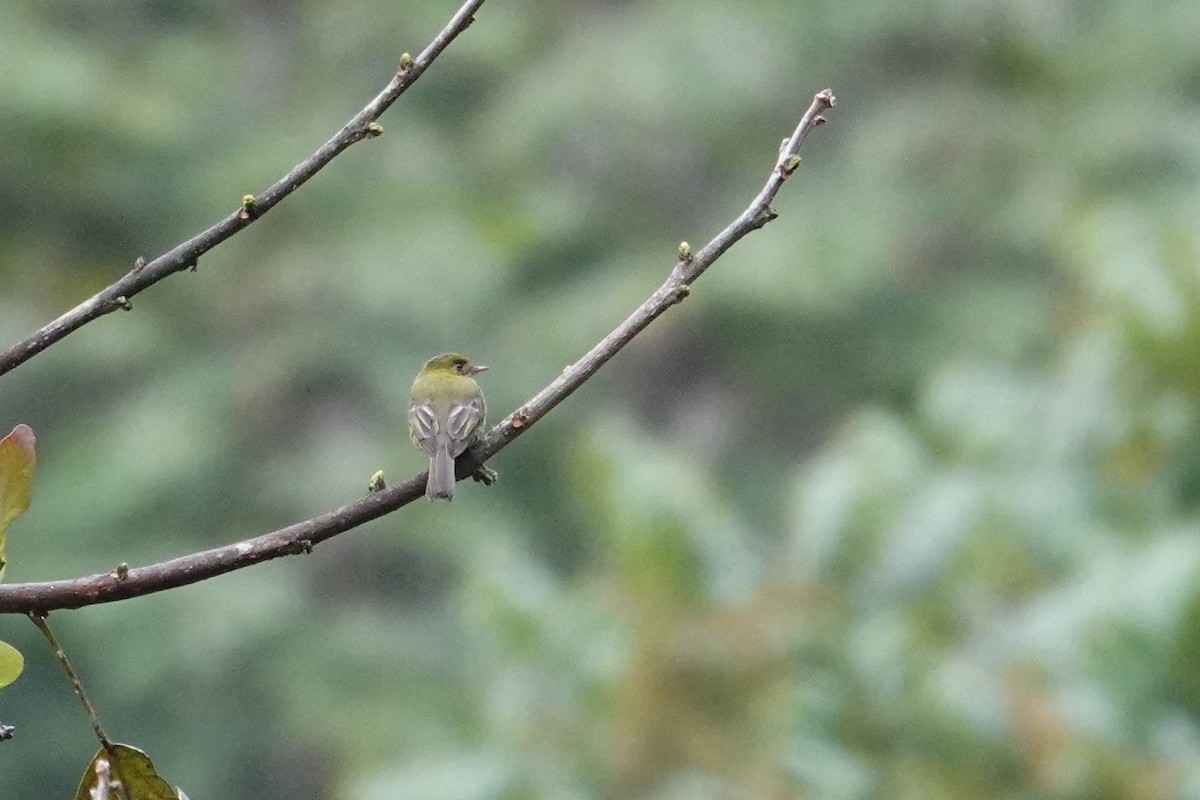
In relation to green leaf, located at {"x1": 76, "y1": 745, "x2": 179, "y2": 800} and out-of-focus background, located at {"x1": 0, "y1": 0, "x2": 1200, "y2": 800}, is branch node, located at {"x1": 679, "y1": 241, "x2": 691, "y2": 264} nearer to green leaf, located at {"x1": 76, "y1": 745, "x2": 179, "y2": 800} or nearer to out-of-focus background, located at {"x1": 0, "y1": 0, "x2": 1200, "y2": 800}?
green leaf, located at {"x1": 76, "y1": 745, "x2": 179, "y2": 800}

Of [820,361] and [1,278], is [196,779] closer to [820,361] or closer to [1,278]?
[1,278]

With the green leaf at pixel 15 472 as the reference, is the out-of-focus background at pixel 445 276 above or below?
above

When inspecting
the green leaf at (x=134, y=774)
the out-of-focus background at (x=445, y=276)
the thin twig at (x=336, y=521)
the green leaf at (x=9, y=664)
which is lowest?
the green leaf at (x=134, y=774)

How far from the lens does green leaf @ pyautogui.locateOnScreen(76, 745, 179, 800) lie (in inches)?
69.1

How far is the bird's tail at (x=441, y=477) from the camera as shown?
2.22 meters

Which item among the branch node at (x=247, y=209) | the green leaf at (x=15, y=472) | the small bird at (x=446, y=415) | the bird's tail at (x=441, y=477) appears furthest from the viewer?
the small bird at (x=446, y=415)

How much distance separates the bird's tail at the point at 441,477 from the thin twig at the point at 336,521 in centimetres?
19

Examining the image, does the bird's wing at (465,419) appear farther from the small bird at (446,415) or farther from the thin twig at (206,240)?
the thin twig at (206,240)

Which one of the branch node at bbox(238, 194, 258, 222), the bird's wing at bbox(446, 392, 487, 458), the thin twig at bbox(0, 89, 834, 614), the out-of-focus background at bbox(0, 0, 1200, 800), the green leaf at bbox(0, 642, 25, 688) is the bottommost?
the green leaf at bbox(0, 642, 25, 688)

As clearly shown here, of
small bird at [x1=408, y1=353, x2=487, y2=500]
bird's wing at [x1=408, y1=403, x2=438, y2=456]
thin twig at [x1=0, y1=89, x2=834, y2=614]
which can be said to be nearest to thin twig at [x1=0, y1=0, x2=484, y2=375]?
thin twig at [x1=0, y1=89, x2=834, y2=614]

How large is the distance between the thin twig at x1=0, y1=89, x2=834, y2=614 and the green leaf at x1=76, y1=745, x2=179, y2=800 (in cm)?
14

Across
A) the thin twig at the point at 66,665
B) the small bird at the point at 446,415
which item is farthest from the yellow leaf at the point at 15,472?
the small bird at the point at 446,415

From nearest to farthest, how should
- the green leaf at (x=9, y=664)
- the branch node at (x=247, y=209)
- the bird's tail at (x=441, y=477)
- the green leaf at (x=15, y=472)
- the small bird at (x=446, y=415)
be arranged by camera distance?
the green leaf at (x=9, y=664) < the green leaf at (x=15, y=472) < the branch node at (x=247, y=209) < the bird's tail at (x=441, y=477) < the small bird at (x=446, y=415)

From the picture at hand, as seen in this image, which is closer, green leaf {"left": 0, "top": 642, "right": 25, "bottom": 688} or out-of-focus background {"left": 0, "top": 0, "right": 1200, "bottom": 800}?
green leaf {"left": 0, "top": 642, "right": 25, "bottom": 688}
